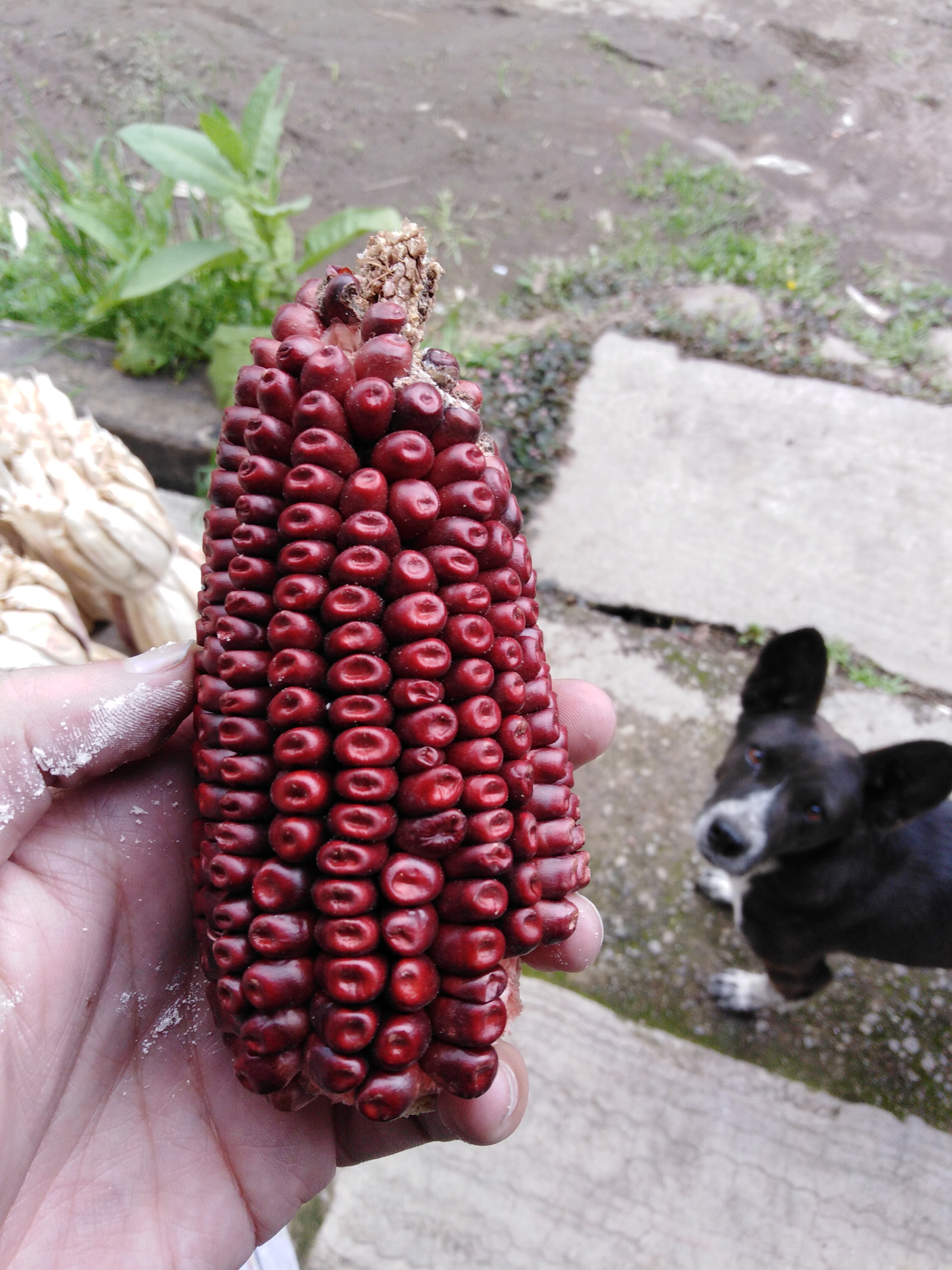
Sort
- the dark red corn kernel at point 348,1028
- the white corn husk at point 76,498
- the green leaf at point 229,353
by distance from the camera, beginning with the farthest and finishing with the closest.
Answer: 1. the green leaf at point 229,353
2. the white corn husk at point 76,498
3. the dark red corn kernel at point 348,1028

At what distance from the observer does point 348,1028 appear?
1.33 metres

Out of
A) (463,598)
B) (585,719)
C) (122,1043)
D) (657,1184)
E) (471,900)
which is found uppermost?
(463,598)

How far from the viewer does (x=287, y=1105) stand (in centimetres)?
152

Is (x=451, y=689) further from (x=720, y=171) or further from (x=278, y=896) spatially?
(x=720, y=171)

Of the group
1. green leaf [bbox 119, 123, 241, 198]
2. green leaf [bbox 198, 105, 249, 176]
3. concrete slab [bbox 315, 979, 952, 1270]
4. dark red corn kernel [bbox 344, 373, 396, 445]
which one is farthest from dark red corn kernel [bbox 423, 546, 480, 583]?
green leaf [bbox 119, 123, 241, 198]

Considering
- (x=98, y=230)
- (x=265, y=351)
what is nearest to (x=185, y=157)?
(x=98, y=230)

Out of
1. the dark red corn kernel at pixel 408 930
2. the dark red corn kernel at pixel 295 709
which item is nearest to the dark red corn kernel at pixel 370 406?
the dark red corn kernel at pixel 295 709

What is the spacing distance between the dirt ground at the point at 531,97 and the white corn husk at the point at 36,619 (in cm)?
344

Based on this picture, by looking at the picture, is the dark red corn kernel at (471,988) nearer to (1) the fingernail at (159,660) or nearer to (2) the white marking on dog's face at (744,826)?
(1) the fingernail at (159,660)

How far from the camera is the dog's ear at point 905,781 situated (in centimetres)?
228

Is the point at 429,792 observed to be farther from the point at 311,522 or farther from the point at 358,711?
the point at 311,522

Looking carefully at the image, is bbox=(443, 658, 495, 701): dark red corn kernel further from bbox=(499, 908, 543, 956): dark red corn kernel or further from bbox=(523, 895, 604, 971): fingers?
bbox=(523, 895, 604, 971): fingers

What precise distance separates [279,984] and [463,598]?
677 mm

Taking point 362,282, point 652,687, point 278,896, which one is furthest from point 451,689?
point 652,687
